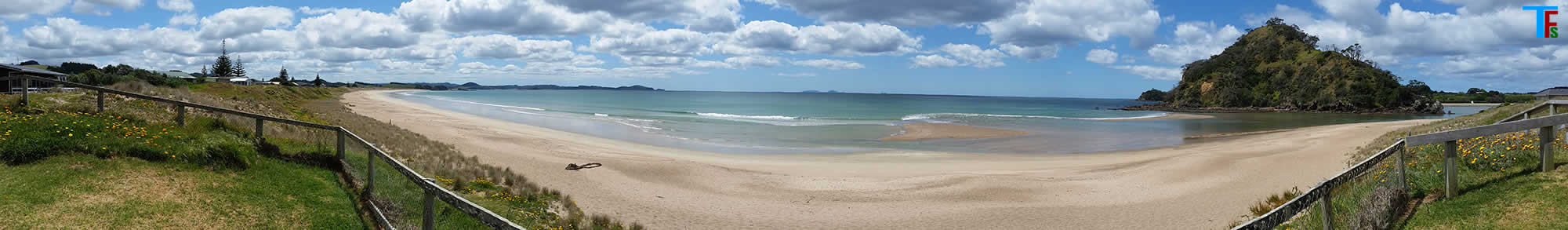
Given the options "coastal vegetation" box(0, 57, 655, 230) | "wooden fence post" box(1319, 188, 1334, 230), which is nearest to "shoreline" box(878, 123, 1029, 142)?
"coastal vegetation" box(0, 57, 655, 230)

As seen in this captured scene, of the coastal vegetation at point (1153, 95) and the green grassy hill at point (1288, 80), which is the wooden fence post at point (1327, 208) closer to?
the green grassy hill at point (1288, 80)

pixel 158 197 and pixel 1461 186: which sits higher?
pixel 1461 186

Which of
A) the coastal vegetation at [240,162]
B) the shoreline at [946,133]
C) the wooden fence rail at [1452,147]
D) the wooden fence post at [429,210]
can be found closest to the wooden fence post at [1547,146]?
the wooden fence rail at [1452,147]

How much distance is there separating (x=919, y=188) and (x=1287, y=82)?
108m

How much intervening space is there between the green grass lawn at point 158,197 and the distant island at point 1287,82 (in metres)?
106

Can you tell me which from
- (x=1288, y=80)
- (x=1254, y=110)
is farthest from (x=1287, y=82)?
(x=1254, y=110)

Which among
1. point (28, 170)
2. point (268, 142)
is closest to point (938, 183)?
point (268, 142)

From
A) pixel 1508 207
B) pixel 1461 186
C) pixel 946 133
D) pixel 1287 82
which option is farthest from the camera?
pixel 1287 82

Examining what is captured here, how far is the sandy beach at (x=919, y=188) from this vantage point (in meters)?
10.6

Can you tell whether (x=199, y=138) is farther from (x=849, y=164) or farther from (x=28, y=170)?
(x=849, y=164)

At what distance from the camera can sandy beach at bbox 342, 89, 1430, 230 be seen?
10602mm

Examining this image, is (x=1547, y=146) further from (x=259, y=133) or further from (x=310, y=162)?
(x=259, y=133)

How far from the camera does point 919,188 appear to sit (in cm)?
1373

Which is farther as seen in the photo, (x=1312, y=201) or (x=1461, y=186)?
(x=1461, y=186)
